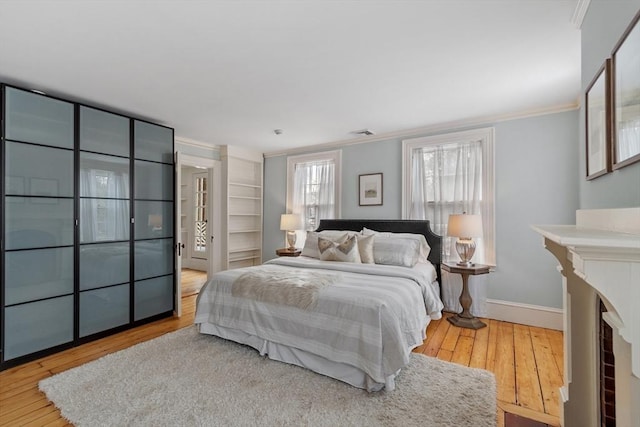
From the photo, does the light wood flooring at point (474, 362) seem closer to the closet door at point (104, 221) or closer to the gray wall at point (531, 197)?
the closet door at point (104, 221)

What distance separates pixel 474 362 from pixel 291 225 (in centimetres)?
314

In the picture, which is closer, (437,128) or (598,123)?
(598,123)

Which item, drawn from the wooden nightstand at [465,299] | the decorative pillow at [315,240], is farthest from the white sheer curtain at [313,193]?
the wooden nightstand at [465,299]

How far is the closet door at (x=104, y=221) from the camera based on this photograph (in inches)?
119

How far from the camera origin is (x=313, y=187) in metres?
5.07

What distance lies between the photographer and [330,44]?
2.06 m

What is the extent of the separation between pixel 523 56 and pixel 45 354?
15.6 ft

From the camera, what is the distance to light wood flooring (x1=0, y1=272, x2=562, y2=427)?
197 cm

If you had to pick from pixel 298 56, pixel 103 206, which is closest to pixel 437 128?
pixel 298 56

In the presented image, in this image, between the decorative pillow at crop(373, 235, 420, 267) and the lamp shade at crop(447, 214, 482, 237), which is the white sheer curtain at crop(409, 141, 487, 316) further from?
the decorative pillow at crop(373, 235, 420, 267)

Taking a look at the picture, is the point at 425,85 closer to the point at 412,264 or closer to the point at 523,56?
the point at 523,56

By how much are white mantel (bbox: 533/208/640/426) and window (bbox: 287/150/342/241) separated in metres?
3.41

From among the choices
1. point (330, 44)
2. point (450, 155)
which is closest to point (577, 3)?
Result: point (330, 44)

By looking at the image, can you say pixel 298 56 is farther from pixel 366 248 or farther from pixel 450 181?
pixel 450 181
